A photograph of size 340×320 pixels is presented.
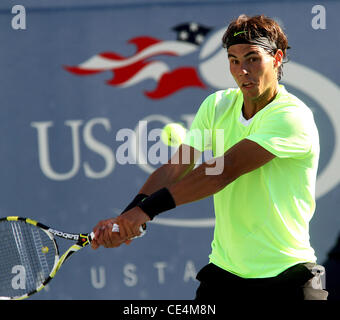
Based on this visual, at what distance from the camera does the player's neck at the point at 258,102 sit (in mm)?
2980

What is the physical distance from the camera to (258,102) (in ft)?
9.85

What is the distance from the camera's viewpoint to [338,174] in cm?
495

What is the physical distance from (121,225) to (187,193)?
0.31 m

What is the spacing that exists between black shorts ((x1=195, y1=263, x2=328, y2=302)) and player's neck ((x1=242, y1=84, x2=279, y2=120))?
2.33 feet

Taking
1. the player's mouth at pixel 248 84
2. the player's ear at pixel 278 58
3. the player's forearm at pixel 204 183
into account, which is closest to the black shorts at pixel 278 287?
the player's forearm at pixel 204 183

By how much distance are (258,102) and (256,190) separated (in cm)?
41

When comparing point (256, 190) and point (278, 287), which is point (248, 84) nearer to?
point (256, 190)

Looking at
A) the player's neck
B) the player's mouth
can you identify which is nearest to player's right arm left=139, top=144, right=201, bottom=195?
the player's neck

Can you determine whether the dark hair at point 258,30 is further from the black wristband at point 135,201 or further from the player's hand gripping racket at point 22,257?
the player's hand gripping racket at point 22,257

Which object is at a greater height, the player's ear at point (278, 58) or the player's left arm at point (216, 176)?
the player's ear at point (278, 58)

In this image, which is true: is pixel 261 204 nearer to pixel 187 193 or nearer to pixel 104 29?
pixel 187 193

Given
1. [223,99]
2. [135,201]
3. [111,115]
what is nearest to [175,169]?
[135,201]

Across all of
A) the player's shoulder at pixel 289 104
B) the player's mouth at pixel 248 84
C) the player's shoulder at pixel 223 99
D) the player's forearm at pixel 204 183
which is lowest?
the player's forearm at pixel 204 183
